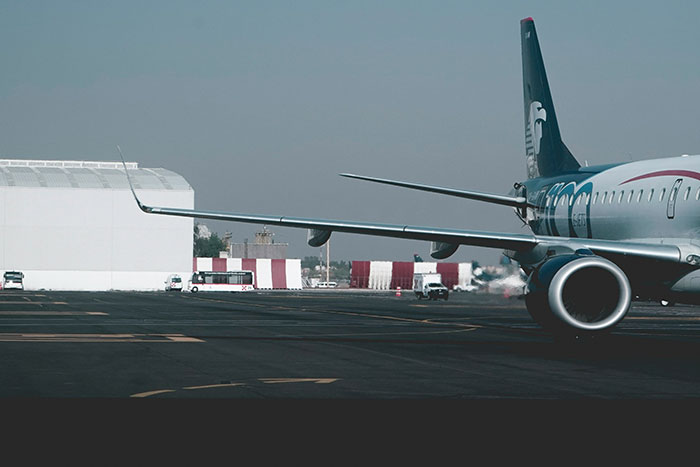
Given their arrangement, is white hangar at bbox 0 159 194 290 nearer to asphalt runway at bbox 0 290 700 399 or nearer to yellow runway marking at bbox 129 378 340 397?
asphalt runway at bbox 0 290 700 399

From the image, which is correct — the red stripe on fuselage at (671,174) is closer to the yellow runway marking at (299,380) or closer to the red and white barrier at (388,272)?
the yellow runway marking at (299,380)

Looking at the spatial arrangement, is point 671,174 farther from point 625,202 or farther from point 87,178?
point 87,178

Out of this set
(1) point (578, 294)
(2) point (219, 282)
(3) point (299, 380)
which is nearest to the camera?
(3) point (299, 380)

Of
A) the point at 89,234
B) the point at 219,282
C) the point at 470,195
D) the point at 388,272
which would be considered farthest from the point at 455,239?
the point at 388,272

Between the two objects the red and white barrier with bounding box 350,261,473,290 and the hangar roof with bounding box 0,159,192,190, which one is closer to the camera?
the hangar roof with bounding box 0,159,192,190

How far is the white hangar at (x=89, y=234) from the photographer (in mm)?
112312

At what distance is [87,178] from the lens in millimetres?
117438

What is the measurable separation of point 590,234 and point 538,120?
7.15 metres

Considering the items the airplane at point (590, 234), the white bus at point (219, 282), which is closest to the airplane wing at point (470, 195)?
the airplane at point (590, 234)

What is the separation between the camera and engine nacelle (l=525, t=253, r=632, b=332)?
21078 mm

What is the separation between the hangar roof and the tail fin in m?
84.7

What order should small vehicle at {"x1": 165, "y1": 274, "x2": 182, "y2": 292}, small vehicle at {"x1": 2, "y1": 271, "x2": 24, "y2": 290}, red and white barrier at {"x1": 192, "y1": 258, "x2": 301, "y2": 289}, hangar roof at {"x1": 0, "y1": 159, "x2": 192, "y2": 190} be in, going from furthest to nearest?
red and white barrier at {"x1": 192, "y1": 258, "x2": 301, "y2": 289}
hangar roof at {"x1": 0, "y1": 159, "x2": 192, "y2": 190}
small vehicle at {"x1": 165, "y1": 274, "x2": 182, "y2": 292}
small vehicle at {"x1": 2, "y1": 271, "x2": 24, "y2": 290}

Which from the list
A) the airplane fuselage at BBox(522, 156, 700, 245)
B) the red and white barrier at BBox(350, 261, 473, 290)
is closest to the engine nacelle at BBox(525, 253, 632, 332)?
the airplane fuselage at BBox(522, 156, 700, 245)

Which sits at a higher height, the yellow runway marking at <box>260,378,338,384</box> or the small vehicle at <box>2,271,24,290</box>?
the small vehicle at <box>2,271,24,290</box>
